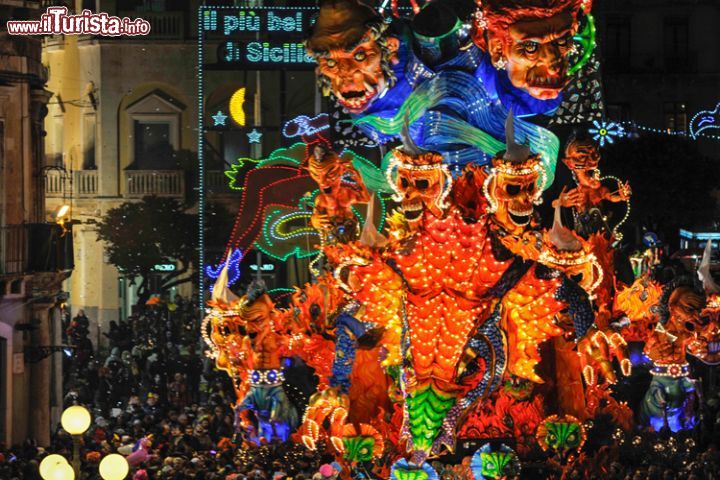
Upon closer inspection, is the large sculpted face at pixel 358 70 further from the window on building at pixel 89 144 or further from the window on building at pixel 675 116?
the window on building at pixel 89 144

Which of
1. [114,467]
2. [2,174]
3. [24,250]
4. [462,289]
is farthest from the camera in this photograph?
[24,250]

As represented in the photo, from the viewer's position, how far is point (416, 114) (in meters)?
31.8

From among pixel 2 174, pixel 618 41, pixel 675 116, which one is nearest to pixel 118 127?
pixel 618 41

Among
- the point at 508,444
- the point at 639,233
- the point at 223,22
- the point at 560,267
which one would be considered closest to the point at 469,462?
the point at 508,444

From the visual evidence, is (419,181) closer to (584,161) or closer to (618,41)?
(584,161)

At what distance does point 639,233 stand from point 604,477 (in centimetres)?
1817

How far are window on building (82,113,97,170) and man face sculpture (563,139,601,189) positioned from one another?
19943 millimetres

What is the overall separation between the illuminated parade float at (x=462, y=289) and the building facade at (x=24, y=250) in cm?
436

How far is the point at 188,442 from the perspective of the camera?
32.0 meters

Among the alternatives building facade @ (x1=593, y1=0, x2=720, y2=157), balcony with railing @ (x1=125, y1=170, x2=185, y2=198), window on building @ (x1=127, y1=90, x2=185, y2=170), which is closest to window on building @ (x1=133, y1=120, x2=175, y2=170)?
window on building @ (x1=127, y1=90, x2=185, y2=170)

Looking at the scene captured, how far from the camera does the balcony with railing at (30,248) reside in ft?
114

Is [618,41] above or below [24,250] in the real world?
above

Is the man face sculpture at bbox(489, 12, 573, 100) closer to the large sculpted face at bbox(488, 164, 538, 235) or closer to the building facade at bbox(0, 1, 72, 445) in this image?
the large sculpted face at bbox(488, 164, 538, 235)

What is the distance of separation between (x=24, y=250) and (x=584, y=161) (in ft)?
28.6
